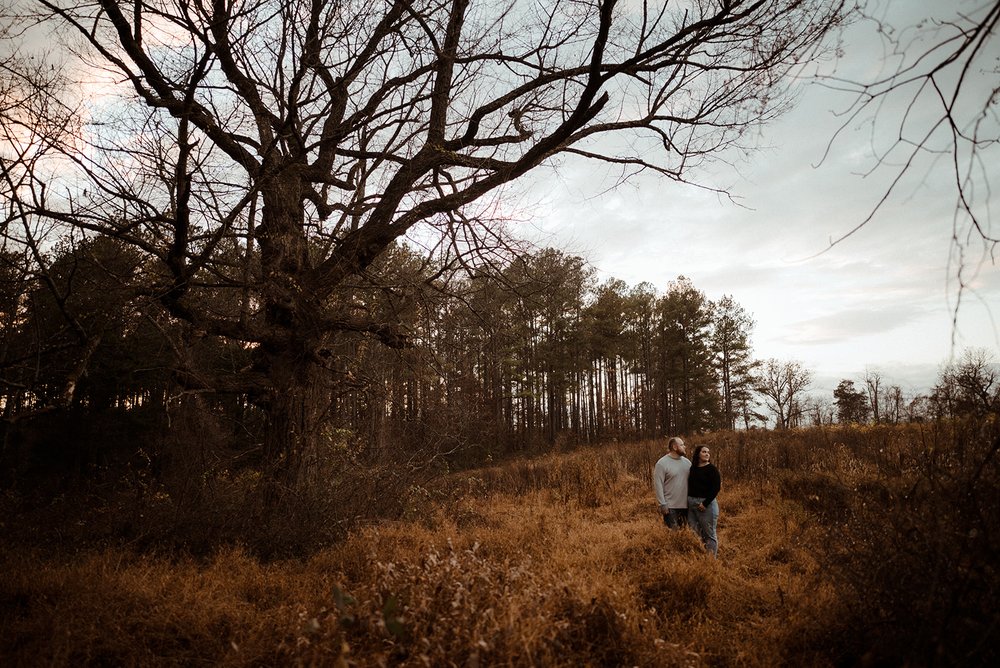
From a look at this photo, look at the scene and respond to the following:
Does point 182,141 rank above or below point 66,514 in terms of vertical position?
above

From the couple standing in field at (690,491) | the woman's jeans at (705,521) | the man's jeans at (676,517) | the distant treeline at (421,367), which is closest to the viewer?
the distant treeline at (421,367)

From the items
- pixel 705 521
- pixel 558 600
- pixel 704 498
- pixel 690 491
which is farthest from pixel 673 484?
pixel 558 600

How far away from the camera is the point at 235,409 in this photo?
2100 centimetres

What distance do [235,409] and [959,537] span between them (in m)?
23.8

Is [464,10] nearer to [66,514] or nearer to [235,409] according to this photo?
[66,514]

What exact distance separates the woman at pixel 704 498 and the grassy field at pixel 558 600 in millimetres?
318

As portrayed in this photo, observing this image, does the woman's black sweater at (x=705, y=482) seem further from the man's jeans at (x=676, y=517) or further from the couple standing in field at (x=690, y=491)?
the man's jeans at (x=676, y=517)

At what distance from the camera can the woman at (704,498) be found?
6.36 m

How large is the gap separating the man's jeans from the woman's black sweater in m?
0.46

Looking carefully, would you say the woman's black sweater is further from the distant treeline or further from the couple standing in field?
the distant treeline

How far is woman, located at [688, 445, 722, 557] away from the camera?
6363 millimetres

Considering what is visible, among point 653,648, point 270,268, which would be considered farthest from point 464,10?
point 653,648

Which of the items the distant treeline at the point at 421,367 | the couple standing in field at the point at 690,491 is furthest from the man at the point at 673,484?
the distant treeline at the point at 421,367

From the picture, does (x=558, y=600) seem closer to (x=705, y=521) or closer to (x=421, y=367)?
(x=705, y=521)
